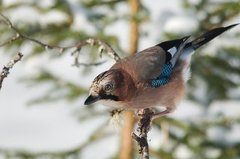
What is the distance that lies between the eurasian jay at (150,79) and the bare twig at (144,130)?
81mm

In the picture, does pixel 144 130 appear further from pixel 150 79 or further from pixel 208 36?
pixel 208 36

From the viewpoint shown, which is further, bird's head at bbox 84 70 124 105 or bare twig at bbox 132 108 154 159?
bird's head at bbox 84 70 124 105

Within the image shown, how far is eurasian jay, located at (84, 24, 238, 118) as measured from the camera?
390 cm

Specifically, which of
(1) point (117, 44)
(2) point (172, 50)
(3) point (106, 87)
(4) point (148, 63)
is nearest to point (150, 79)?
(4) point (148, 63)

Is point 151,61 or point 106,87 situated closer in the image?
point 106,87

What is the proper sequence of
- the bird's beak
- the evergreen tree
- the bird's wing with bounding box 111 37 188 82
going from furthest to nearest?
the evergreen tree, the bird's wing with bounding box 111 37 188 82, the bird's beak

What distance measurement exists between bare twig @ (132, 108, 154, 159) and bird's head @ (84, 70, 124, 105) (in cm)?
22

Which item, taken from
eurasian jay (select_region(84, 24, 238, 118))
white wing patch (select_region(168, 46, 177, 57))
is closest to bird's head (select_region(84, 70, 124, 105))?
eurasian jay (select_region(84, 24, 238, 118))

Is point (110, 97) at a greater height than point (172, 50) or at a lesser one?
lesser

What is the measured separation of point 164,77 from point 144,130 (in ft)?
2.74

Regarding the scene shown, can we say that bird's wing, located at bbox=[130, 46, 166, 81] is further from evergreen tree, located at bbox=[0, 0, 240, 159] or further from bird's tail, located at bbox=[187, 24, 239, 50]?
evergreen tree, located at bbox=[0, 0, 240, 159]

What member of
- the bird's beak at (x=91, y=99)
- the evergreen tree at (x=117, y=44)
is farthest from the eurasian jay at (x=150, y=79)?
the evergreen tree at (x=117, y=44)

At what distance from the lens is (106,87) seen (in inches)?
149

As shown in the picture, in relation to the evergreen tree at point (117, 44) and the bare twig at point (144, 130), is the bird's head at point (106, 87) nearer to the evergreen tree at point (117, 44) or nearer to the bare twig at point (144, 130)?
the bare twig at point (144, 130)
